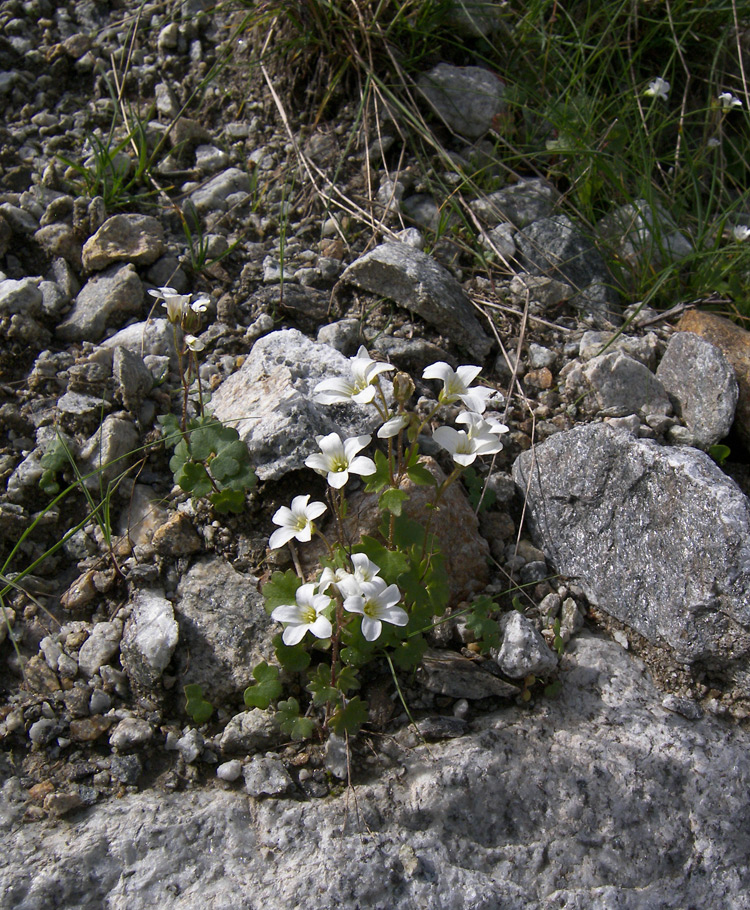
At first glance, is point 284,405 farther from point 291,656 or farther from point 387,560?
point 291,656

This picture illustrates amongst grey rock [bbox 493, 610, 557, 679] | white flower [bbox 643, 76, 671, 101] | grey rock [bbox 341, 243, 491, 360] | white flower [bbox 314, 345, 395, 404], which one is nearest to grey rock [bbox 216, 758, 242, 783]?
grey rock [bbox 493, 610, 557, 679]

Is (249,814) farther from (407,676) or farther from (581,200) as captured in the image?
A: (581,200)

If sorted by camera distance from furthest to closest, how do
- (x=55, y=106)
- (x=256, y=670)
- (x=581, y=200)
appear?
(x=55, y=106), (x=581, y=200), (x=256, y=670)

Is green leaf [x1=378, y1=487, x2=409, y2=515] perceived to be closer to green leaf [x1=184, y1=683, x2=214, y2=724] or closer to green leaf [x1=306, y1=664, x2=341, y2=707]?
green leaf [x1=306, y1=664, x2=341, y2=707]

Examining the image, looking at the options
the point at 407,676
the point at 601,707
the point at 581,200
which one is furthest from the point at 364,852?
the point at 581,200

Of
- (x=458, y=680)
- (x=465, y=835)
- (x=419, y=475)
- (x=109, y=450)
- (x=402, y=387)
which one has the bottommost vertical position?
(x=465, y=835)

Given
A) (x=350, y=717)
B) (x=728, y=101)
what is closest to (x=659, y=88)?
(x=728, y=101)
